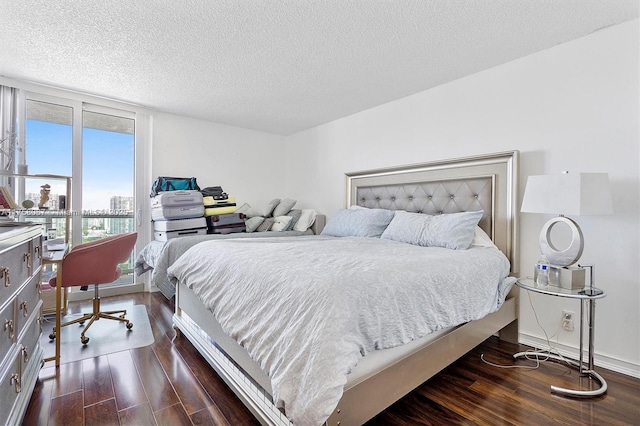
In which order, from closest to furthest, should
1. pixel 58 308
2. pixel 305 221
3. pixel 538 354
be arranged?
pixel 58 308
pixel 538 354
pixel 305 221

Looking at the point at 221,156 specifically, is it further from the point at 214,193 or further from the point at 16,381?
the point at 16,381

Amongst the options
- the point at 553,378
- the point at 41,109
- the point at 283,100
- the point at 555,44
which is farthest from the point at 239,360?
the point at 41,109

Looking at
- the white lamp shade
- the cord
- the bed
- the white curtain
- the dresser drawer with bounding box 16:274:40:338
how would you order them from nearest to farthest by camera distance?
1. the dresser drawer with bounding box 16:274:40:338
2. the white lamp shade
3. the cord
4. the bed
5. the white curtain

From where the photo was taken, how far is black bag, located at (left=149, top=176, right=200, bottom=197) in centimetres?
348

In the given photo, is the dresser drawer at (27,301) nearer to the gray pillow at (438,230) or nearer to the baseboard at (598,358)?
the gray pillow at (438,230)

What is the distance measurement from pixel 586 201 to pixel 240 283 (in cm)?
195

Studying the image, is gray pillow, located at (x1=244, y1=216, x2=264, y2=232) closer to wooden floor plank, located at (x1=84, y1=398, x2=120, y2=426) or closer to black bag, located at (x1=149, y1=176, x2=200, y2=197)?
black bag, located at (x1=149, y1=176, x2=200, y2=197)

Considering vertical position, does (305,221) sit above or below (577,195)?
below

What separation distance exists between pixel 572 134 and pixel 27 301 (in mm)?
3405

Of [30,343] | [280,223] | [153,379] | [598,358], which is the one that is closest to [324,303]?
[153,379]

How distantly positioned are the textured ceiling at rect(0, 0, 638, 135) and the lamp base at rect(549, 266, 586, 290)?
1.56 metres

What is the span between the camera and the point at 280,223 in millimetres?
3709

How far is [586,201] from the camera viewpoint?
66.7 inches

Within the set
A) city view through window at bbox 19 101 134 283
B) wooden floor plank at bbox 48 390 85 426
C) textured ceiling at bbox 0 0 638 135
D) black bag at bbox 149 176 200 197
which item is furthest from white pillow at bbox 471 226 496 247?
city view through window at bbox 19 101 134 283
